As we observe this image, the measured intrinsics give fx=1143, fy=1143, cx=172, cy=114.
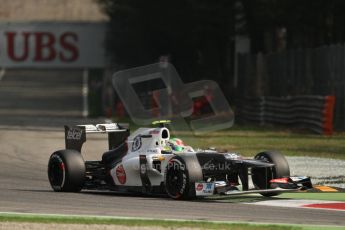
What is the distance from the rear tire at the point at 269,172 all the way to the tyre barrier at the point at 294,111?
15336mm

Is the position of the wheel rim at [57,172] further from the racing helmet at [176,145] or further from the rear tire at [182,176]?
the rear tire at [182,176]

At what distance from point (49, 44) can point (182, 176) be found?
48162 millimetres

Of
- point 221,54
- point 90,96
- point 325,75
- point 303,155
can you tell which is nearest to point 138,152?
point 303,155

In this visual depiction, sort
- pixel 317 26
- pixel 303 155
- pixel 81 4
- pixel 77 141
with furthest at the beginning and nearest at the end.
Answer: pixel 81 4 → pixel 317 26 → pixel 303 155 → pixel 77 141

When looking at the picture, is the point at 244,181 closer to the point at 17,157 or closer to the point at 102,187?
the point at 102,187

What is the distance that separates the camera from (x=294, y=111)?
34.4 meters

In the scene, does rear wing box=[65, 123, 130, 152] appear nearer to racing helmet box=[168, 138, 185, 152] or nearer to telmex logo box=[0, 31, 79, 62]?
racing helmet box=[168, 138, 185, 152]

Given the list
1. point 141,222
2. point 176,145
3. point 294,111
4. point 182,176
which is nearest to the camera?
point 141,222

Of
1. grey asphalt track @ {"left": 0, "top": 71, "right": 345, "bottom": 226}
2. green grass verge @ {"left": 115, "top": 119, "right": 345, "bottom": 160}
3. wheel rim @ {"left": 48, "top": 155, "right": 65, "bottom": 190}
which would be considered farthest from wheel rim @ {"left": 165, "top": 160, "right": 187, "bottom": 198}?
green grass verge @ {"left": 115, "top": 119, "right": 345, "bottom": 160}

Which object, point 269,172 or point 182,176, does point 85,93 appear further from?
point 182,176

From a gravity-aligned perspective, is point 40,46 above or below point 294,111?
above

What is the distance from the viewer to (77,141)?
16719 millimetres

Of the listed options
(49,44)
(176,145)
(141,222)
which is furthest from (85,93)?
(141,222)

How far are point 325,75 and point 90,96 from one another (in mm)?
34809
